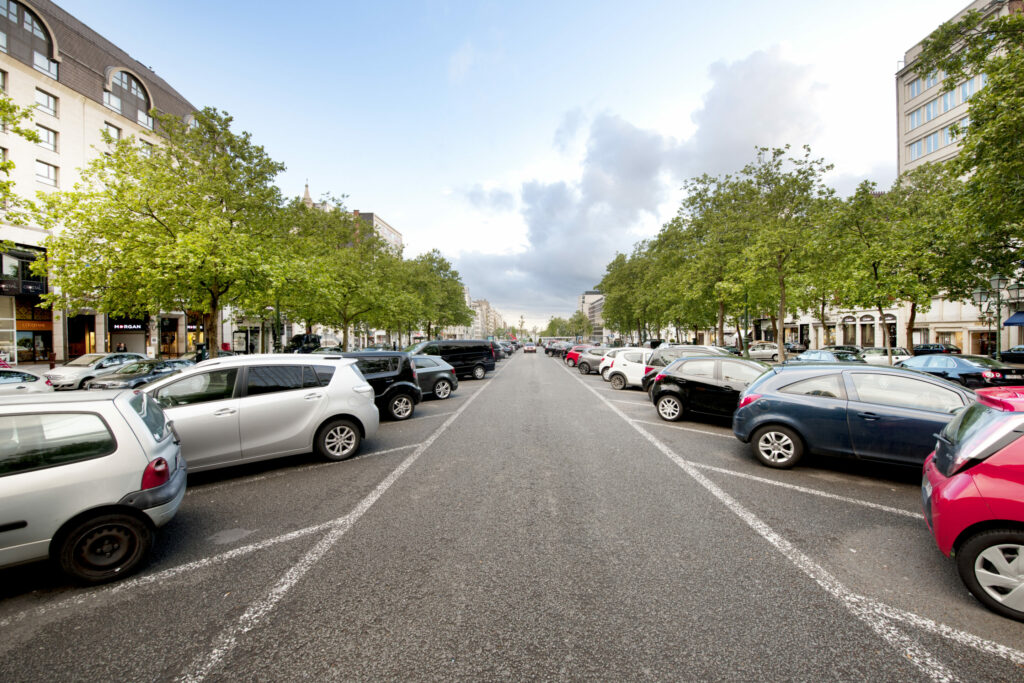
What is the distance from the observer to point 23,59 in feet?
91.8

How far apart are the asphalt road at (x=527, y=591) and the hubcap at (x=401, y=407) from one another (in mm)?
5093

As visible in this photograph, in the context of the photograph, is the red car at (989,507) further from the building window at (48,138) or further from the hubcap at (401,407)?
the building window at (48,138)

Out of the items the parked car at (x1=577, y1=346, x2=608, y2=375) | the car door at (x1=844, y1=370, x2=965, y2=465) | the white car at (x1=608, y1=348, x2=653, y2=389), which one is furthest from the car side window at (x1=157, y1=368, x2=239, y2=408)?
the parked car at (x1=577, y1=346, x2=608, y2=375)

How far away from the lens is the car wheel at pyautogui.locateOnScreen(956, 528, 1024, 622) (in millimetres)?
2926

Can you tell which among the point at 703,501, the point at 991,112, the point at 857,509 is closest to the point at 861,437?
the point at 857,509

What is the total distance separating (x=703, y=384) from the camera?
9883mm

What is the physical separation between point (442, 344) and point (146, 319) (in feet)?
89.9

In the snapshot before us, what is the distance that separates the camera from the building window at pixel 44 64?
28844 mm

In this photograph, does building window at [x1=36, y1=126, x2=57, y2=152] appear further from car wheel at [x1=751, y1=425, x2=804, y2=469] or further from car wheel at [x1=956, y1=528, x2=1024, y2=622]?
car wheel at [x1=956, y1=528, x2=1024, y2=622]

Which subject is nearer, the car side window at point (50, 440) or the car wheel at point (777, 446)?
the car side window at point (50, 440)

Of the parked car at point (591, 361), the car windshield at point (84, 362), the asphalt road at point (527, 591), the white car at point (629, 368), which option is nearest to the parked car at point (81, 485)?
the asphalt road at point (527, 591)

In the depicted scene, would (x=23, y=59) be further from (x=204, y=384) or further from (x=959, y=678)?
(x=959, y=678)

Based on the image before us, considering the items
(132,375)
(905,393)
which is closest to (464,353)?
(132,375)

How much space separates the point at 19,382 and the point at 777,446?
1704 cm
